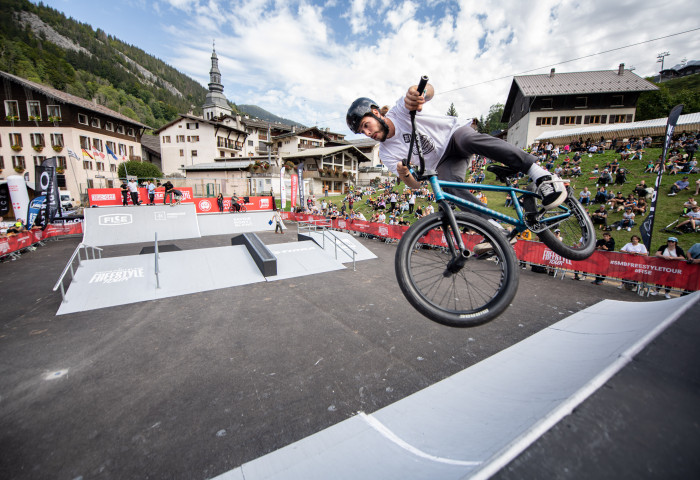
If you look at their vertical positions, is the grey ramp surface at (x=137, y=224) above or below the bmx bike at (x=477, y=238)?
below

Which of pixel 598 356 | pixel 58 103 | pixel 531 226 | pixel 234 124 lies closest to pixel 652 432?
pixel 531 226

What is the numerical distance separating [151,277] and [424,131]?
35.4ft

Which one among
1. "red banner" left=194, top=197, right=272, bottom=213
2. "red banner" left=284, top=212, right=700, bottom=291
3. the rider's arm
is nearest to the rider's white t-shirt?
the rider's arm

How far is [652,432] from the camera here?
168 centimetres

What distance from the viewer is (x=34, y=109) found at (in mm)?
37000

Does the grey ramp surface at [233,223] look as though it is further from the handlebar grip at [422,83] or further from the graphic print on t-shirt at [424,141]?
the handlebar grip at [422,83]

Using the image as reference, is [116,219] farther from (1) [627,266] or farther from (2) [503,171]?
(1) [627,266]

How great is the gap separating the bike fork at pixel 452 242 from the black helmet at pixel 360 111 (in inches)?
48.2

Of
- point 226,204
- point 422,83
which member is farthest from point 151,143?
point 422,83

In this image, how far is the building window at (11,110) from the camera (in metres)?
36.5

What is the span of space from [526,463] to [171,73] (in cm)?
22594

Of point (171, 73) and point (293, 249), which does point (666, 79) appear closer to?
A: point (293, 249)

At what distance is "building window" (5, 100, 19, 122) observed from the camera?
120ft

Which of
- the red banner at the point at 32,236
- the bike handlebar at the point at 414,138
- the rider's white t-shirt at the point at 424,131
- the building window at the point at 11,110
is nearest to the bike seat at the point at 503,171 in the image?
the rider's white t-shirt at the point at 424,131
